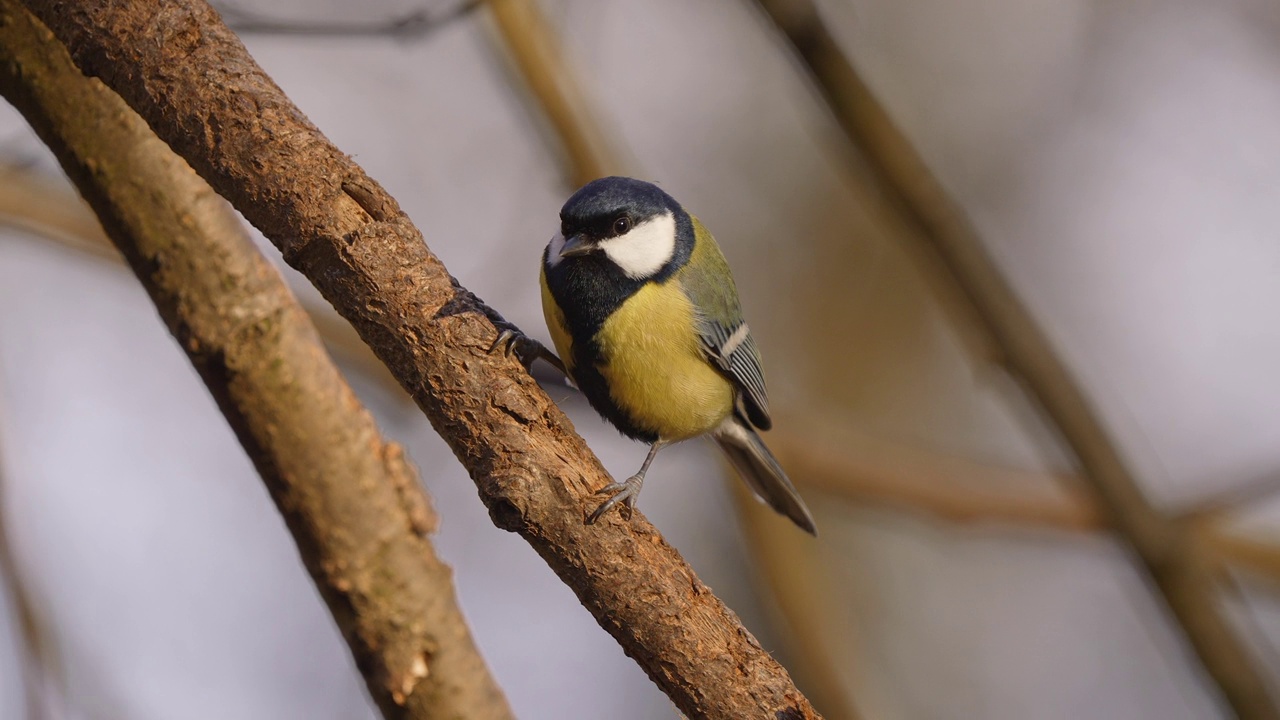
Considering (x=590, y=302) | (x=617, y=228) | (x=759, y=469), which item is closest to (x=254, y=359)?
(x=590, y=302)

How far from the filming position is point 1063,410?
69.3 inches

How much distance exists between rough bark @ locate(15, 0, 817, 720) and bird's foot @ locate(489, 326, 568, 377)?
6cm

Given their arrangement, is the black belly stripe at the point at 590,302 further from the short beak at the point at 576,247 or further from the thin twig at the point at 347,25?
the thin twig at the point at 347,25

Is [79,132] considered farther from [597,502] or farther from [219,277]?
[597,502]

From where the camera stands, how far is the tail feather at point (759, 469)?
9.07 ft

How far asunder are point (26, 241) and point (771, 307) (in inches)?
170

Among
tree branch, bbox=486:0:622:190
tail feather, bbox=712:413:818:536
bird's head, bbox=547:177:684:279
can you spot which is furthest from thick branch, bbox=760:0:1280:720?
tree branch, bbox=486:0:622:190

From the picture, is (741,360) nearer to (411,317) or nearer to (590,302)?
(590,302)

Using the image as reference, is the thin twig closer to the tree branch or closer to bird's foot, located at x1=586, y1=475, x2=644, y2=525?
the tree branch

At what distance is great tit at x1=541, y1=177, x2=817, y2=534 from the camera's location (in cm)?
229

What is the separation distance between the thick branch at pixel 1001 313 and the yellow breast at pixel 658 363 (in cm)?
64

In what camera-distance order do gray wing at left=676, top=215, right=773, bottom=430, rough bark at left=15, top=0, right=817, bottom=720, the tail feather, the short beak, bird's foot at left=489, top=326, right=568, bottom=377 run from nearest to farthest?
rough bark at left=15, top=0, right=817, bottom=720 < bird's foot at left=489, top=326, right=568, bottom=377 < the short beak < gray wing at left=676, top=215, right=773, bottom=430 < the tail feather

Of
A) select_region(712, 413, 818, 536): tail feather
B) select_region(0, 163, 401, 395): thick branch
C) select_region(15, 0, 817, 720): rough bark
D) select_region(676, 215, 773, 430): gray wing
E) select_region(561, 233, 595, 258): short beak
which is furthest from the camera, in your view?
select_region(0, 163, 401, 395): thick branch

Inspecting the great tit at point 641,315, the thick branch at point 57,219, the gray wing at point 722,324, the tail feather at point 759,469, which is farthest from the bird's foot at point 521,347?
the thick branch at point 57,219
